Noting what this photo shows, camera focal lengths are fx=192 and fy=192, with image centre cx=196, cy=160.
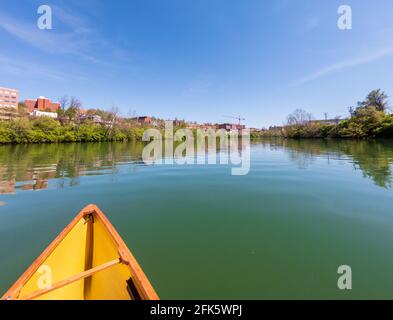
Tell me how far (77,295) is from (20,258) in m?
1.37

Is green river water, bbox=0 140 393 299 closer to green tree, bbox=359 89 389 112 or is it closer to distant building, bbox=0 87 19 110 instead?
green tree, bbox=359 89 389 112

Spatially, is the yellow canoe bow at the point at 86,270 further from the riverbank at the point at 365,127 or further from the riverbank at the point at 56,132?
the riverbank at the point at 365,127

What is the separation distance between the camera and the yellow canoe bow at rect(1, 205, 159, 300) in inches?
71.3

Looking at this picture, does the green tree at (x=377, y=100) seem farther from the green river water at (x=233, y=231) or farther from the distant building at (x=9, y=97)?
the distant building at (x=9, y=97)

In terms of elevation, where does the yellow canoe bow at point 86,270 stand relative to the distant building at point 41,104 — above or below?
below

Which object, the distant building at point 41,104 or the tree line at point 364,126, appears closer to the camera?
the tree line at point 364,126

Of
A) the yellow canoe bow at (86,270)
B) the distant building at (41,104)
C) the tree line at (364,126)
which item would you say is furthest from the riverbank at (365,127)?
the distant building at (41,104)

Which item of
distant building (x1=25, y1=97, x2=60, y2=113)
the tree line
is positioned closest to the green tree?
the tree line

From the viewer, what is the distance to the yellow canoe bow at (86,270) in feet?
5.94

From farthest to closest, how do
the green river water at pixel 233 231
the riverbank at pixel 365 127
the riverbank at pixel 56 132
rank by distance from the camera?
the riverbank at pixel 365 127, the riverbank at pixel 56 132, the green river water at pixel 233 231

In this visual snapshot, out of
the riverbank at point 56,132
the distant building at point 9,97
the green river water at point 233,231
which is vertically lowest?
the green river water at point 233,231

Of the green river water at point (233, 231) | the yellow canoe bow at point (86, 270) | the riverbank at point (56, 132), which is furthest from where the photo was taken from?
the riverbank at point (56, 132)

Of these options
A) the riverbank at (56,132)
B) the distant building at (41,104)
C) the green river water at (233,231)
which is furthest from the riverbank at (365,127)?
the distant building at (41,104)

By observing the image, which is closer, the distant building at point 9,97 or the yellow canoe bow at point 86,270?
the yellow canoe bow at point 86,270
